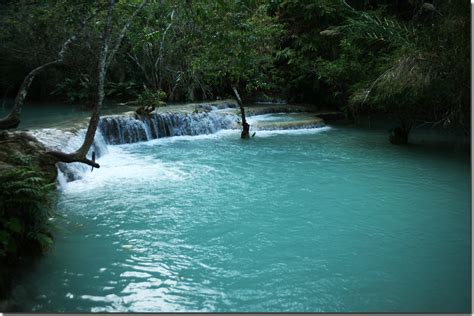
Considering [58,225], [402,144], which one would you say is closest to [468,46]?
[58,225]

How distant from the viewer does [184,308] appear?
12.3ft

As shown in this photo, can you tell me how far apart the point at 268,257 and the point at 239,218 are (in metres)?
1.36

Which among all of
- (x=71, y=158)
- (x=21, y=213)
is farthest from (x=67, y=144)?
(x=21, y=213)

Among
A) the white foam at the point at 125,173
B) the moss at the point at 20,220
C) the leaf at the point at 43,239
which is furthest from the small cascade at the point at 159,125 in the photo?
the leaf at the point at 43,239

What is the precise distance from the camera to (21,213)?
4129mm

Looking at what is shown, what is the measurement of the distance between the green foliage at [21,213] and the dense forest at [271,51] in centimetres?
303

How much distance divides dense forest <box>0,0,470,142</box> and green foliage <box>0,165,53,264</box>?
3029 millimetres

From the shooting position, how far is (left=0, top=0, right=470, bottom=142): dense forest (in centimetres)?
691

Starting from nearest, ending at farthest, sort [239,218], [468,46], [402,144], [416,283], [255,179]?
[416,283] < [468,46] < [239,218] < [255,179] < [402,144]

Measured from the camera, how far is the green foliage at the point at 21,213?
3.93 meters

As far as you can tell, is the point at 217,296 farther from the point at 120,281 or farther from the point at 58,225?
the point at 58,225

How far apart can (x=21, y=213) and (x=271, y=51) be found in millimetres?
12104

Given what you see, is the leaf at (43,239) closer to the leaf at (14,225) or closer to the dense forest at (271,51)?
the leaf at (14,225)

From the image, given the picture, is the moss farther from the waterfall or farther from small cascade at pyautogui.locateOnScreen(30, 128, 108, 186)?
the waterfall
